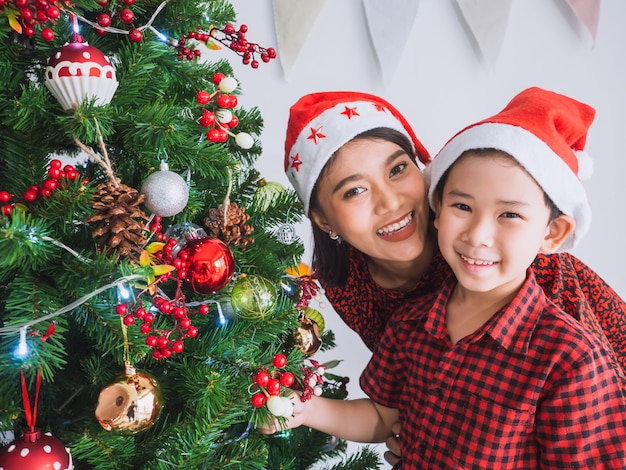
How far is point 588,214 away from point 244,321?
1.70ft

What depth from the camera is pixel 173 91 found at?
33.8 inches

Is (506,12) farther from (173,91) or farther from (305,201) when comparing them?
(173,91)

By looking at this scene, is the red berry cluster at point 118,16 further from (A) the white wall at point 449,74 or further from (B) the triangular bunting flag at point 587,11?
(B) the triangular bunting flag at point 587,11

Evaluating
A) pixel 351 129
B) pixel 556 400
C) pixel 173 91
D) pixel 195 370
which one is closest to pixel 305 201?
pixel 351 129

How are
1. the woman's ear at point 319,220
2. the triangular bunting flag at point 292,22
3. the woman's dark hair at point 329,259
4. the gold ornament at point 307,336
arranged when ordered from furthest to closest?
the triangular bunting flag at point 292,22 < the woman's dark hair at point 329,259 < the woman's ear at point 319,220 < the gold ornament at point 307,336

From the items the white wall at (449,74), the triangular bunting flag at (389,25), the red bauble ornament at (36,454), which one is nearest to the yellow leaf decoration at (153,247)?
the red bauble ornament at (36,454)

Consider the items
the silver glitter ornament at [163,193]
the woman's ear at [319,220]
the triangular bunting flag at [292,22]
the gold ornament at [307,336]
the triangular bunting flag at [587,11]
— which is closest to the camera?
the silver glitter ornament at [163,193]

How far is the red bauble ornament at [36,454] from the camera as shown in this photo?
0.59 meters

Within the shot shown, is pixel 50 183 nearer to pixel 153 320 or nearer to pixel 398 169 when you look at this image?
pixel 153 320

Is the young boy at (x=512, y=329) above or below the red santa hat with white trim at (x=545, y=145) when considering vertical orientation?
below

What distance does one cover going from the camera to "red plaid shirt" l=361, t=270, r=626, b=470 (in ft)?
2.46

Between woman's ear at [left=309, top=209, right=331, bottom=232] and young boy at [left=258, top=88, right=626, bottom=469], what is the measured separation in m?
0.26

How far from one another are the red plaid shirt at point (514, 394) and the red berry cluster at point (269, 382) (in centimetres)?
25

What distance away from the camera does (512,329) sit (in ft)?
2.65
